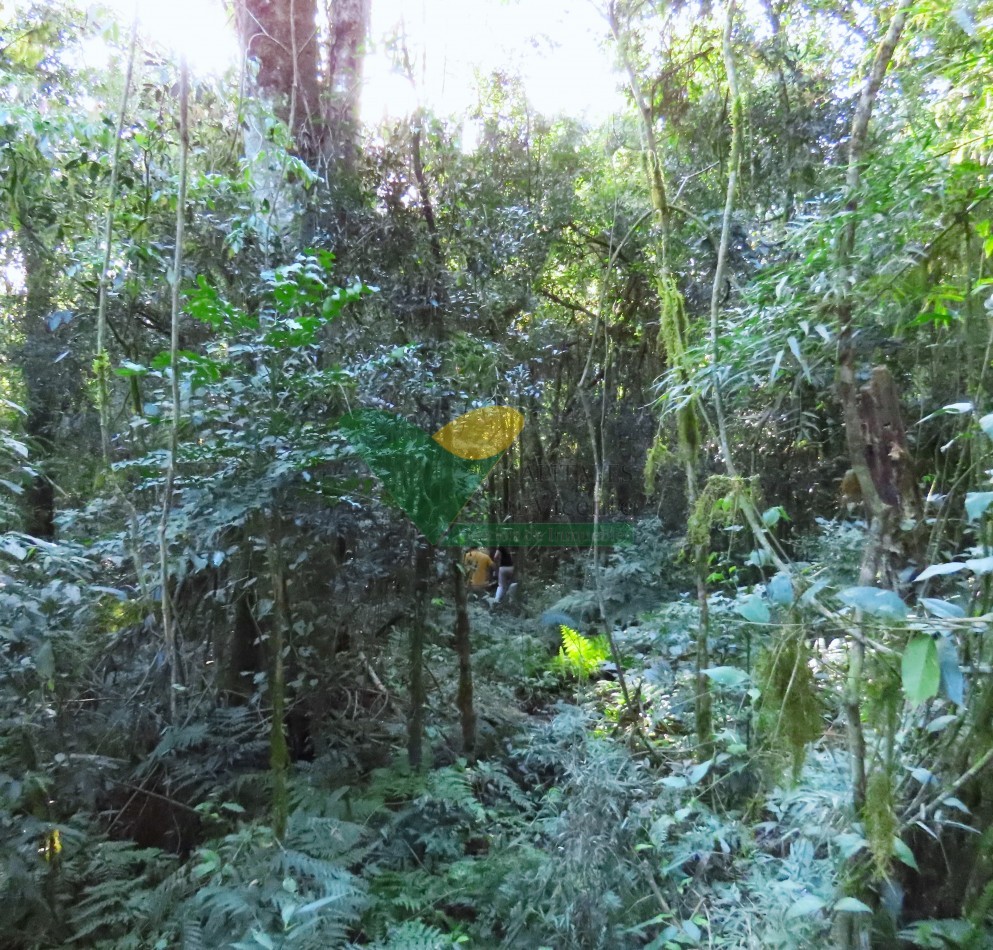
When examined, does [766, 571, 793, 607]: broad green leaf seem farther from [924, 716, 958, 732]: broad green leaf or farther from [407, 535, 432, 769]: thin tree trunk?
[407, 535, 432, 769]: thin tree trunk

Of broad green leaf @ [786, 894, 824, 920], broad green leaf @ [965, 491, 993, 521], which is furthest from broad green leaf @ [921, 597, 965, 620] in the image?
broad green leaf @ [786, 894, 824, 920]

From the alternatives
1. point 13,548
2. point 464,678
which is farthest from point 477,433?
point 13,548

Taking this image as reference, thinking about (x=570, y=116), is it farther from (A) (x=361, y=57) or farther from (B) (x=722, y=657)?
(B) (x=722, y=657)

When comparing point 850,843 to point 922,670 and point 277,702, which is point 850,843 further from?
point 277,702

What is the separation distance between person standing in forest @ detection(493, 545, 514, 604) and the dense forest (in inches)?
43.1

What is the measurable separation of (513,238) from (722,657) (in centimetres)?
255

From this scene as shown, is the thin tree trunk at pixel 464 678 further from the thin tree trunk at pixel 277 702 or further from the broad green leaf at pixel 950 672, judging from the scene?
the broad green leaf at pixel 950 672

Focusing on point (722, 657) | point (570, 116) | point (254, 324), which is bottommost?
point (722, 657)

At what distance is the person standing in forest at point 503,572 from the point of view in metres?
5.44

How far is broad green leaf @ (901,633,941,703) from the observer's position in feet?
3.18

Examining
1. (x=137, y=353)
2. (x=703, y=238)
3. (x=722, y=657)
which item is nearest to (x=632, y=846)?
(x=722, y=657)

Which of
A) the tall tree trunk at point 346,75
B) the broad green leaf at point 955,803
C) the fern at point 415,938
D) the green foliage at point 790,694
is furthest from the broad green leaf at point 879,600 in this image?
the tall tree trunk at point 346,75

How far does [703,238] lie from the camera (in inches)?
185

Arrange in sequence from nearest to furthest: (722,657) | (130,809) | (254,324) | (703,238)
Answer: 1. (254,324)
2. (130,809)
3. (722,657)
4. (703,238)
